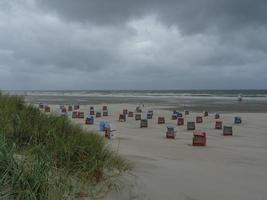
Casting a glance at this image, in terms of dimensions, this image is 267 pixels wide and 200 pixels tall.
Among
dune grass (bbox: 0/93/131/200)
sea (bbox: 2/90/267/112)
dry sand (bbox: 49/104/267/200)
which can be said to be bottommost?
sea (bbox: 2/90/267/112)

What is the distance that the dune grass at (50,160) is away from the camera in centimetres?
359

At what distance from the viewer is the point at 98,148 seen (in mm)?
5125

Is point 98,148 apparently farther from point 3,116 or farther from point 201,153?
point 201,153

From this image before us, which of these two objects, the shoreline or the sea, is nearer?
the shoreline

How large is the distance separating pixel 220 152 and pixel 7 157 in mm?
5675

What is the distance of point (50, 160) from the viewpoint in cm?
419

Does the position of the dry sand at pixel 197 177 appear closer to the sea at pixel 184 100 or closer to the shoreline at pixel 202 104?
the sea at pixel 184 100

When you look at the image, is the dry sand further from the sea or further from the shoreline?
the shoreline

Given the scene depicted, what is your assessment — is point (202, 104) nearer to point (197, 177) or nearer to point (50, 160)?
point (197, 177)

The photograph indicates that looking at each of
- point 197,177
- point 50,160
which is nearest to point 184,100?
point 197,177

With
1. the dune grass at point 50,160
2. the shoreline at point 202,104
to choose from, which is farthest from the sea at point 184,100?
the dune grass at point 50,160

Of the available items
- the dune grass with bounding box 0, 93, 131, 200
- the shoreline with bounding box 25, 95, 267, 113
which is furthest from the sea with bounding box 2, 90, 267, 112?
the dune grass with bounding box 0, 93, 131, 200

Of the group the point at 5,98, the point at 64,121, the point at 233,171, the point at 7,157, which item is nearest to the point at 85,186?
the point at 7,157

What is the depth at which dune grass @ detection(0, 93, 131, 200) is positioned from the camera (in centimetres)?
359
